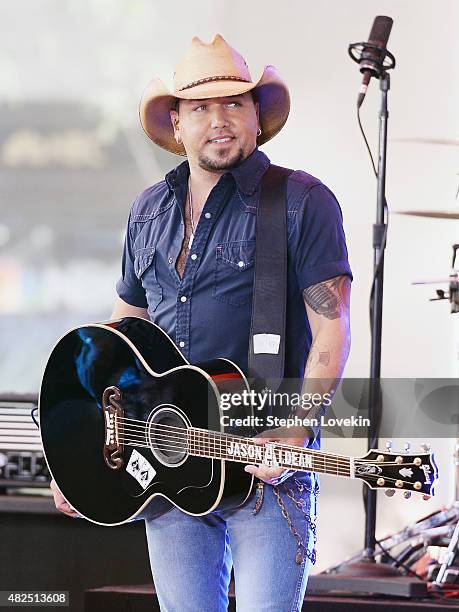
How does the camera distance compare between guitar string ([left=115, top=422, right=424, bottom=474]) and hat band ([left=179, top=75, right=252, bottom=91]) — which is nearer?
guitar string ([left=115, top=422, right=424, bottom=474])

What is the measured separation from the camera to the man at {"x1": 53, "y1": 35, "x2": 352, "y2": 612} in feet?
6.64

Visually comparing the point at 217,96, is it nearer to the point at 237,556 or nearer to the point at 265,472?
the point at 265,472

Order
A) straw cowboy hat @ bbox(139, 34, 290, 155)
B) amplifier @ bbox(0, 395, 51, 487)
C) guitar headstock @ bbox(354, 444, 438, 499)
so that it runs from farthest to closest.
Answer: amplifier @ bbox(0, 395, 51, 487) < straw cowboy hat @ bbox(139, 34, 290, 155) < guitar headstock @ bbox(354, 444, 438, 499)

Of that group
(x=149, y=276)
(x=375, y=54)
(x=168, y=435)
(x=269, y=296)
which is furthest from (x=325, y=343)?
(x=375, y=54)

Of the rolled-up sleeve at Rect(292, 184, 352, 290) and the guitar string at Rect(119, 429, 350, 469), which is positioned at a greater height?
the rolled-up sleeve at Rect(292, 184, 352, 290)

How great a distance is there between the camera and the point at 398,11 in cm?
373

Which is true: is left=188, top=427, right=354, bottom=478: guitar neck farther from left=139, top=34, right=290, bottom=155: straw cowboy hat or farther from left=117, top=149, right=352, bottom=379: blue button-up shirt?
left=139, top=34, right=290, bottom=155: straw cowboy hat

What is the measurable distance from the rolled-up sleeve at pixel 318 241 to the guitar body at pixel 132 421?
251 millimetres

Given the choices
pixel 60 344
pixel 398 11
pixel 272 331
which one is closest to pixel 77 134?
pixel 398 11

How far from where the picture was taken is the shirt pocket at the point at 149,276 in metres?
2.31

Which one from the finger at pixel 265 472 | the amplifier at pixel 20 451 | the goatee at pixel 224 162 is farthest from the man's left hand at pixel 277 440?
the amplifier at pixel 20 451

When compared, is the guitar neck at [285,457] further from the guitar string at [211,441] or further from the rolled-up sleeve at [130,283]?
the rolled-up sleeve at [130,283]

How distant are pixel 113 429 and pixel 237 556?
354 mm

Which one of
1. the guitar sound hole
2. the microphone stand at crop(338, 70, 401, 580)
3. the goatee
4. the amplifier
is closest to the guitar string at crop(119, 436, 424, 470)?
the guitar sound hole
